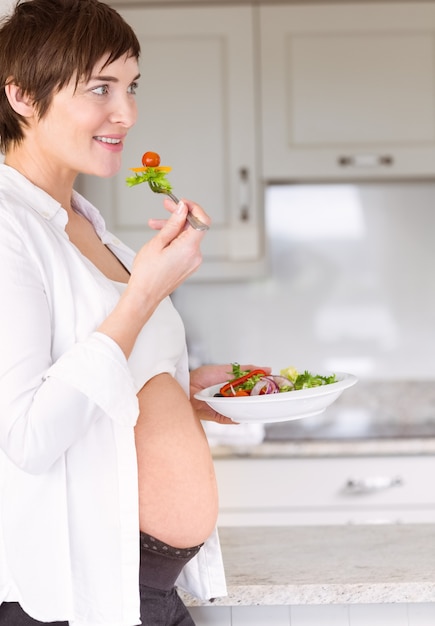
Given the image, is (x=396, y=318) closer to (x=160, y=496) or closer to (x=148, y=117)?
(x=148, y=117)

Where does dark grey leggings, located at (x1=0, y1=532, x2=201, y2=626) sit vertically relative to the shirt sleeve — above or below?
below

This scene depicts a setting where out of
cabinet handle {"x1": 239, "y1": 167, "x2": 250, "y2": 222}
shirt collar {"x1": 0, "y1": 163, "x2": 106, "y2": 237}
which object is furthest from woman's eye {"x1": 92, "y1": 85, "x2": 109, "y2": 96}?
cabinet handle {"x1": 239, "y1": 167, "x2": 250, "y2": 222}

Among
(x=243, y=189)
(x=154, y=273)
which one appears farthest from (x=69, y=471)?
(x=243, y=189)

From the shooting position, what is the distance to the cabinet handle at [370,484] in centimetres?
265

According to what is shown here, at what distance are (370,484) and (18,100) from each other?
191 cm

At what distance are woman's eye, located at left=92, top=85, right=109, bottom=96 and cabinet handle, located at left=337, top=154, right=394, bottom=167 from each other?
1941 mm

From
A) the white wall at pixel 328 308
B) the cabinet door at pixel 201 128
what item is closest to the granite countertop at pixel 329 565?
the cabinet door at pixel 201 128

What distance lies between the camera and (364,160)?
9.56 feet

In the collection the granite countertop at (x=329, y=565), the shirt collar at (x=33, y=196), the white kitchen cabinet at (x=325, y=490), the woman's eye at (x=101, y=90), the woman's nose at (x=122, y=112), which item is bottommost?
the white kitchen cabinet at (x=325, y=490)

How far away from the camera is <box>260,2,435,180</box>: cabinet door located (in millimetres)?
2896

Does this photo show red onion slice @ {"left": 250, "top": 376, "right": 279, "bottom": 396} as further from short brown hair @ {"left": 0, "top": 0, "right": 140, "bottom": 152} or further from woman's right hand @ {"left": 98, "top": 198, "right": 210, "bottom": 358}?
short brown hair @ {"left": 0, "top": 0, "right": 140, "bottom": 152}

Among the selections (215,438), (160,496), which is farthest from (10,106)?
(215,438)

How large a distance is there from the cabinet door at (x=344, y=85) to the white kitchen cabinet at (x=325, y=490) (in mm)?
960

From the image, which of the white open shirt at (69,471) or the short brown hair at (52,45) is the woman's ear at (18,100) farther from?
the white open shirt at (69,471)
